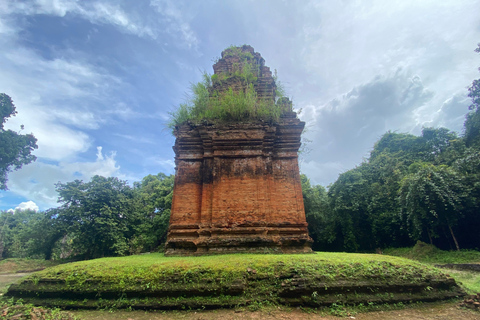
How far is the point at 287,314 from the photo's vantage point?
3.71 meters

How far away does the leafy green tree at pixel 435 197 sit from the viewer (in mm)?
13555

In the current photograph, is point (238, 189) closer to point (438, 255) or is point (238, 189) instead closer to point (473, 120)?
point (438, 255)

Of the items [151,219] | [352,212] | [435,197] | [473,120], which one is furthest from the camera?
[151,219]

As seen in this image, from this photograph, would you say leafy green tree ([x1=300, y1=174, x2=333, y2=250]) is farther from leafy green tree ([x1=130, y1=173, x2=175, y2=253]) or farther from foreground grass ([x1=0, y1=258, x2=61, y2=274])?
foreground grass ([x1=0, y1=258, x2=61, y2=274])

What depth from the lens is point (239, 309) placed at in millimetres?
Result: 3785

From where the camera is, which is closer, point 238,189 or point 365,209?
point 238,189

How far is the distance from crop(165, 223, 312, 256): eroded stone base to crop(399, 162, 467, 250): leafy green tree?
1188 centimetres

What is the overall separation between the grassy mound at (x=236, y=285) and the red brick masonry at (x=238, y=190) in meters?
2.03

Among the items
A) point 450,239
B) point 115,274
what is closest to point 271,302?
point 115,274

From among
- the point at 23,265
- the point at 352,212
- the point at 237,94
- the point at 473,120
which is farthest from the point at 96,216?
the point at 473,120

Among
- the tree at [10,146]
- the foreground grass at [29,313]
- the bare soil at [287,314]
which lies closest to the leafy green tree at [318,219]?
the bare soil at [287,314]

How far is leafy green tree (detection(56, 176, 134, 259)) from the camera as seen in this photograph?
18203 millimetres

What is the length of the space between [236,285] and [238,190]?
3.40 m

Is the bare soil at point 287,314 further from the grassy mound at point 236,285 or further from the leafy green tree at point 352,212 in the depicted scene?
the leafy green tree at point 352,212
